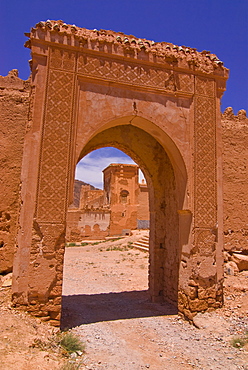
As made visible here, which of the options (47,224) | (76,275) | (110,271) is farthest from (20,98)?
(110,271)

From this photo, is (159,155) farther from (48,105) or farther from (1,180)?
(1,180)

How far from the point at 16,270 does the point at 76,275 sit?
20.2 ft

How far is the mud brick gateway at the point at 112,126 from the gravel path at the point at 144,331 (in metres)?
0.45

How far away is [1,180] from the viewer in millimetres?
5348

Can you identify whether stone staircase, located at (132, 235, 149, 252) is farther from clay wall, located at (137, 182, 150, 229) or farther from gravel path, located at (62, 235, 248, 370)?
gravel path, located at (62, 235, 248, 370)

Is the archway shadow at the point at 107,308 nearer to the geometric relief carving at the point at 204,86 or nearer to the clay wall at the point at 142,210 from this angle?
the geometric relief carving at the point at 204,86

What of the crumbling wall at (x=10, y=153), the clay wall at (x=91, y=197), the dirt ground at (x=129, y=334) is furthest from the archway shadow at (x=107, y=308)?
the clay wall at (x=91, y=197)

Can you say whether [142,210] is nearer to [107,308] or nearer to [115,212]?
[115,212]

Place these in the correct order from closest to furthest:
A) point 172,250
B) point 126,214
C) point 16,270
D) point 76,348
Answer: point 76,348, point 16,270, point 172,250, point 126,214

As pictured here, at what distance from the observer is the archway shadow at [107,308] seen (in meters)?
5.75

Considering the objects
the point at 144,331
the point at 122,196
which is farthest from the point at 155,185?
the point at 122,196

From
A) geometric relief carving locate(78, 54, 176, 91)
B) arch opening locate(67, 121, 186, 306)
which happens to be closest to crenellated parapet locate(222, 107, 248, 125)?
arch opening locate(67, 121, 186, 306)

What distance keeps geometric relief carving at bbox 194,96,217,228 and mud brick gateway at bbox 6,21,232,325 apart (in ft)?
0.07

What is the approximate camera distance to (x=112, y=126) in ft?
19.5
